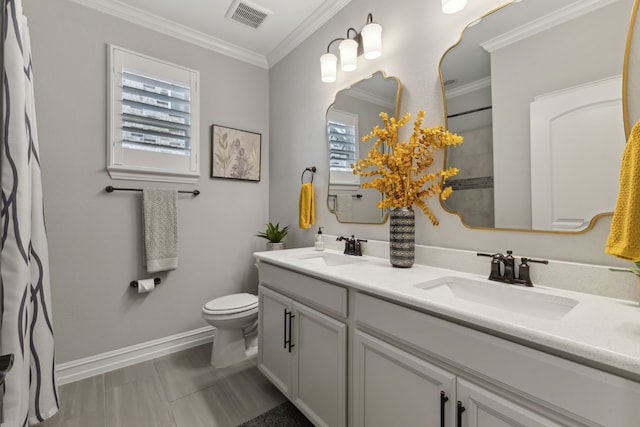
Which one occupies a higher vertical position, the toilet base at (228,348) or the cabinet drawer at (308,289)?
the cabinet drawer at (308,289)

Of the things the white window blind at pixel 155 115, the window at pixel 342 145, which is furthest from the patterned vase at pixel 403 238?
the white window blind at pixel 155 115

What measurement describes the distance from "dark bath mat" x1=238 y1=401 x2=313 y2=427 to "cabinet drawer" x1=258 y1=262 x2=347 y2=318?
2.24 feet

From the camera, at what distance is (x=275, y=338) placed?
1.64 metres

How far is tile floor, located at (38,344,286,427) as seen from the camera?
5.01ft

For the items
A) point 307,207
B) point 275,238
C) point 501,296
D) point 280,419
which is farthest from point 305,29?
point 280,419

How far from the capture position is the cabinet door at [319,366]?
121 cm

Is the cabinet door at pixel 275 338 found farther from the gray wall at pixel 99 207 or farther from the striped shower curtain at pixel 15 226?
the striped shower curtain at pixel 15 226

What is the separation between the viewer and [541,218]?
1109mm

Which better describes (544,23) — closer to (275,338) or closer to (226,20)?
(275,338)

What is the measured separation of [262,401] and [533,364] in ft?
5.04

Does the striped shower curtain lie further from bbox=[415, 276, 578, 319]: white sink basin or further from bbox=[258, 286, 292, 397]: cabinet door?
bbox=[415, 276, 578, 319]: white sink basin

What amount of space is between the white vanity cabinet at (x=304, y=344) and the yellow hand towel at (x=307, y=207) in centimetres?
54

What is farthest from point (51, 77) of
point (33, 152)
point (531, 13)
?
point (531, 13)

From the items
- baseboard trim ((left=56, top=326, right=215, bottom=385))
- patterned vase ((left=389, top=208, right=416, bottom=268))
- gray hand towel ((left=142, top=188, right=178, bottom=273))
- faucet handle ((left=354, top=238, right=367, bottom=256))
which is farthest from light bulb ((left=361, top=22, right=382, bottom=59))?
baseboard trim ((left=56, top=326, right=215, bottom=385))
